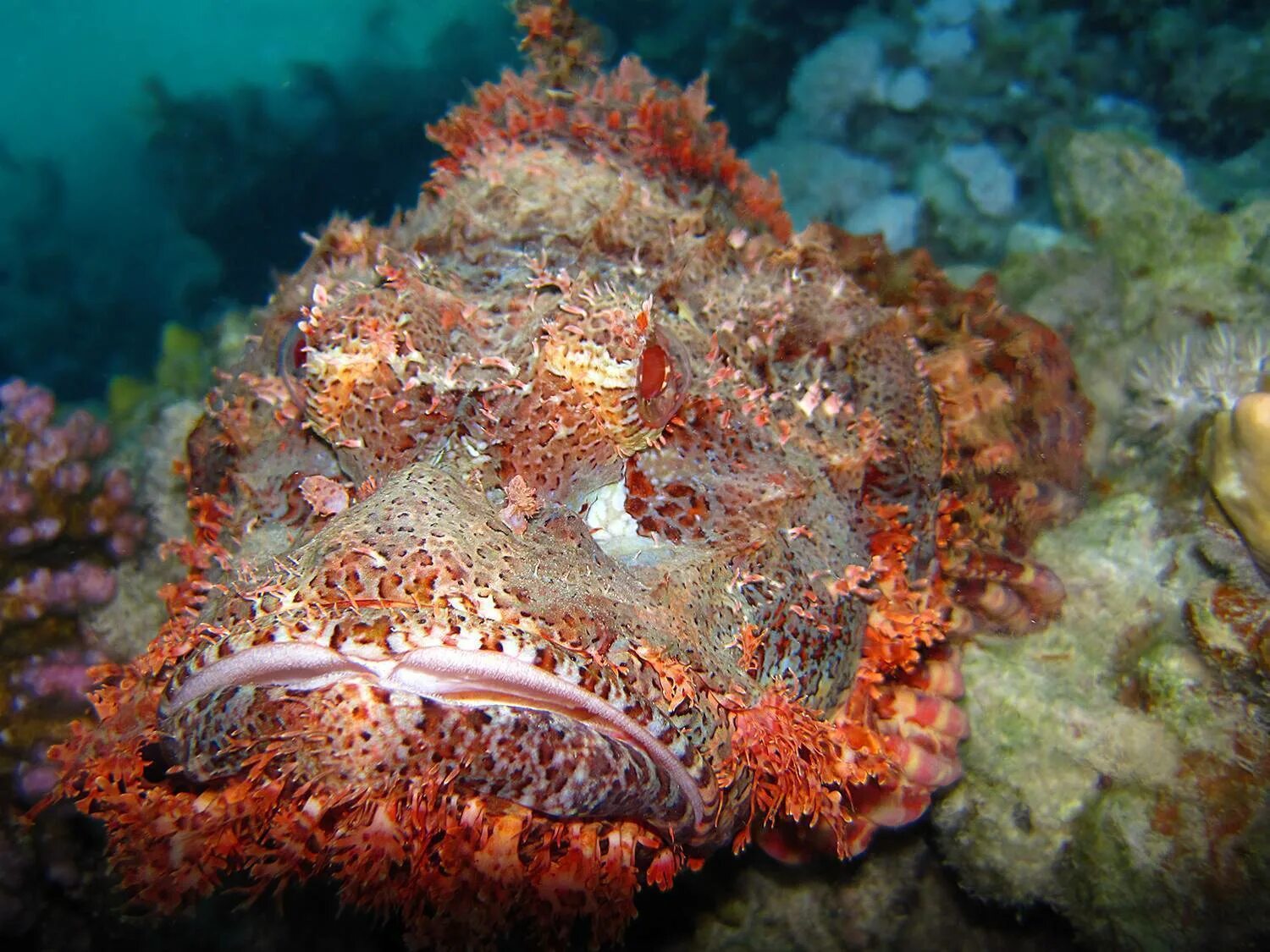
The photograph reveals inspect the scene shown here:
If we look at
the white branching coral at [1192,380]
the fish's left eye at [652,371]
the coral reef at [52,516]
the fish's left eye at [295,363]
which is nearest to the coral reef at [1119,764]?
the white branching coral at [1192,380]

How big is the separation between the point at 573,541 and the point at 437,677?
2.41ft

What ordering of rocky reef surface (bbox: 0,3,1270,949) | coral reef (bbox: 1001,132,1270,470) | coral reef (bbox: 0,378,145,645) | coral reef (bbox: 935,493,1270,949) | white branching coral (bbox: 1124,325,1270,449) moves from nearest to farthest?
coral reef (bbox: 935,493,1270,949), rocky reef surface (bbox: 0,3,1270,949), white branching coral (bbox: 1124,325,1270,449), coral reef (bbox: 1001,132,1270,470), coral reef (bbox: 0,378,145,645)

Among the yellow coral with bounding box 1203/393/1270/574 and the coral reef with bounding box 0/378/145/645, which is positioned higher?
the yellow coral with bounding box 1203/393/1270/574

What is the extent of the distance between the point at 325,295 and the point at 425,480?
119cm

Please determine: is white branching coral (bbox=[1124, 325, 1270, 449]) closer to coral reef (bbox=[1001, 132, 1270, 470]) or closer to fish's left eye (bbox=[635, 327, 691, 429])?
coral reef (bbox=[1001, 132, 1270, 470])

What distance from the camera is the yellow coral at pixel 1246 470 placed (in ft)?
12.0

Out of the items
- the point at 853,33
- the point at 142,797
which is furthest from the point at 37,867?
the point at 853,33

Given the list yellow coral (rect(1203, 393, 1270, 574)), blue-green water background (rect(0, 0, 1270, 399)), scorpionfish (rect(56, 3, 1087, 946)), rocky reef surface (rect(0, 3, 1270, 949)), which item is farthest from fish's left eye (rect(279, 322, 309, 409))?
yellow coral (rect(1203, 393, 1270, 574))

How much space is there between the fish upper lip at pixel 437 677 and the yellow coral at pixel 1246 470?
10.7ft

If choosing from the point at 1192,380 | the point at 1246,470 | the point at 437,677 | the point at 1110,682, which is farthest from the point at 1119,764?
the point at 437,677

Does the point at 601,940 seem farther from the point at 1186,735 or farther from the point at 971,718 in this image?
the point at 1186,735

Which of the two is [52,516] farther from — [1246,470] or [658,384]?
[1246,470]

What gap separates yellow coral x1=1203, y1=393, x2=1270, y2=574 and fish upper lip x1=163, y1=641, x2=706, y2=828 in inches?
129

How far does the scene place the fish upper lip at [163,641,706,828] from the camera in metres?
2.14
